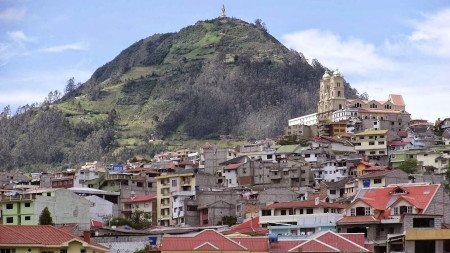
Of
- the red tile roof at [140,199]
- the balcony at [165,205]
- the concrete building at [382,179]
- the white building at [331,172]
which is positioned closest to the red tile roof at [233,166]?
the white building at [331,172]

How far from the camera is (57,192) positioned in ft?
214

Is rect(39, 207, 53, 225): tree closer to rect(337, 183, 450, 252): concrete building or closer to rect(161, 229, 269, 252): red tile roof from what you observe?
rect(161, 229, 269, 252): red tile roof

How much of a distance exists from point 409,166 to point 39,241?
45.2 m

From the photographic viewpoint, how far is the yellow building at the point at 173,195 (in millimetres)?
74044

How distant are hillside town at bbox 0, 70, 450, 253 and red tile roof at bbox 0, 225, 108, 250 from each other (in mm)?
51

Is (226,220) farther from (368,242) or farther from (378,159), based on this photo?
(378,159)

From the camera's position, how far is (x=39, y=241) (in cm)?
4556

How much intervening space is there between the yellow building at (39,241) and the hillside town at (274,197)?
0.05 metres

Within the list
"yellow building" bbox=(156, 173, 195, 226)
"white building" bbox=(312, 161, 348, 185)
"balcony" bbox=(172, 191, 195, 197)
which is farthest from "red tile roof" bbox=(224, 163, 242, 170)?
"balcony" bbox=(172, 191, 195, 197)

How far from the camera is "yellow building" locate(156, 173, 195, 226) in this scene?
7404cm

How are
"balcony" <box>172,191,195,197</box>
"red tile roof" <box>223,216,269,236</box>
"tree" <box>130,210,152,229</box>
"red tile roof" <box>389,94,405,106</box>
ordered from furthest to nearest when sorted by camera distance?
"red tile roof" <box>389,94,405,106</box> < "balcony" <box>172,191,195,197</box> < "tree" <box>130,210,152,229</box> < "red tile roof" <box>223,216,269,236</box>

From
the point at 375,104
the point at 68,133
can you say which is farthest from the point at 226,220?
the point at 68,133

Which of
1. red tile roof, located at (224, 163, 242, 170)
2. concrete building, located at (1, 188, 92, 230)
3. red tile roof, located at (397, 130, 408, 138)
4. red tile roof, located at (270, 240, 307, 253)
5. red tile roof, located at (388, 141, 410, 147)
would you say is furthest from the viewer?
red tile roof, located at (397, 130, 408, 138)

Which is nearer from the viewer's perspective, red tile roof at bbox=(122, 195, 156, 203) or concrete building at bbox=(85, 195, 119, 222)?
concrete building at bbox=(85, 195, 119, 222)
